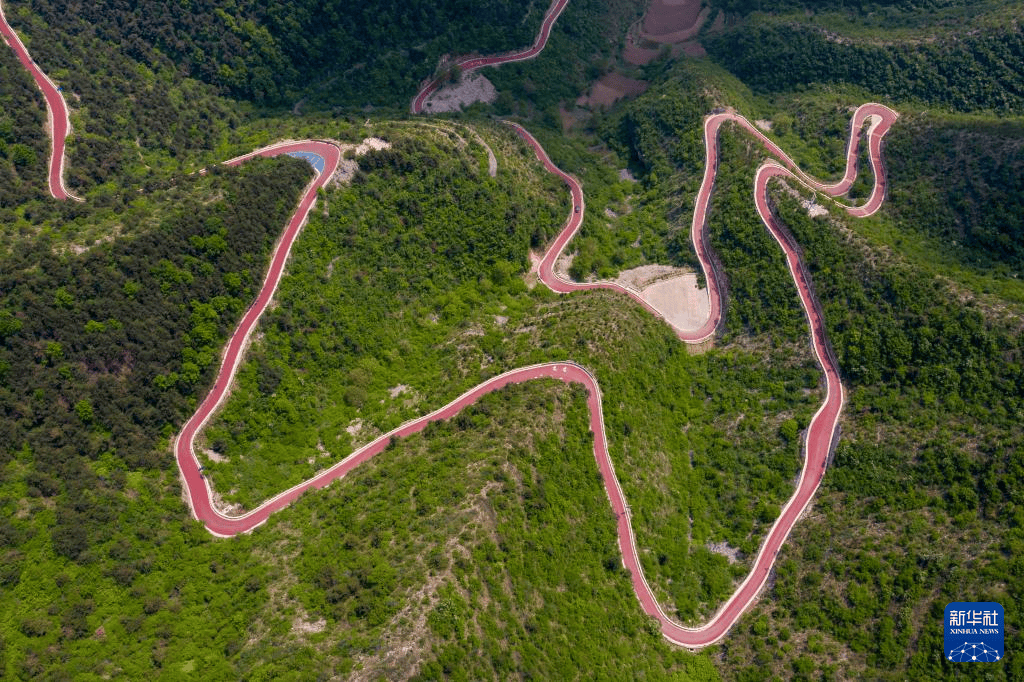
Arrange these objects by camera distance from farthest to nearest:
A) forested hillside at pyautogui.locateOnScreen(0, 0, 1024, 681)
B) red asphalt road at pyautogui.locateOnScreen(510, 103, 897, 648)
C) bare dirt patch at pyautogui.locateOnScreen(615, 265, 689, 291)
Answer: bare dirt patch at pyautogui.locateOnScreen(615, 265, 689, 291), red asphalt road at pyautogui.locateOnScreen(510, 103, 897, 648), forested hillside at pyautogui.locateOnScreen(0, 0, 1024, 681)

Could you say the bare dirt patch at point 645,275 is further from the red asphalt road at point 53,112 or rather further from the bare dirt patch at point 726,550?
the red asphalt road at point 53,112

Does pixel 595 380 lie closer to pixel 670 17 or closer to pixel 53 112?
pixel 53 112

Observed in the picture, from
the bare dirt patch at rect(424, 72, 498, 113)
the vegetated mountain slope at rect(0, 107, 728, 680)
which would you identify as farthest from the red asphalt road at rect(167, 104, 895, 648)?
the bare dirt patch at rect(424, 72, 498, 113)

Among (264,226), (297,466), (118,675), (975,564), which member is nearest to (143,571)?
(118,675)

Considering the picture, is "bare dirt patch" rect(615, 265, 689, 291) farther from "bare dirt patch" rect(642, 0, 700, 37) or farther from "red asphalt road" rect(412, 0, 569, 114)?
"bare dirt patch" rect(642, 0, 700, 37)

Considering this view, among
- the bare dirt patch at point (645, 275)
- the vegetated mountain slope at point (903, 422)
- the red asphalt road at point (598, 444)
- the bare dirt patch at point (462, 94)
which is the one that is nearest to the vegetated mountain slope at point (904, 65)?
the vegetated mountain slope at point (903, 422)

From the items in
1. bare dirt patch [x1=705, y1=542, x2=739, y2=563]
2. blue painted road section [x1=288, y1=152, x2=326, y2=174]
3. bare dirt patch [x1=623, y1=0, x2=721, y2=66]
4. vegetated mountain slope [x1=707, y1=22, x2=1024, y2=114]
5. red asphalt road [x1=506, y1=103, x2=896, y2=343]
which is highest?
blue painted road section [x1=288, y1=152, x2=326, y2=174]

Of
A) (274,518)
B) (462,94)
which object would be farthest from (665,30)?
(274,518)

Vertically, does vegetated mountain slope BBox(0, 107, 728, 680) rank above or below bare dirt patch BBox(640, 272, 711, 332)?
above
